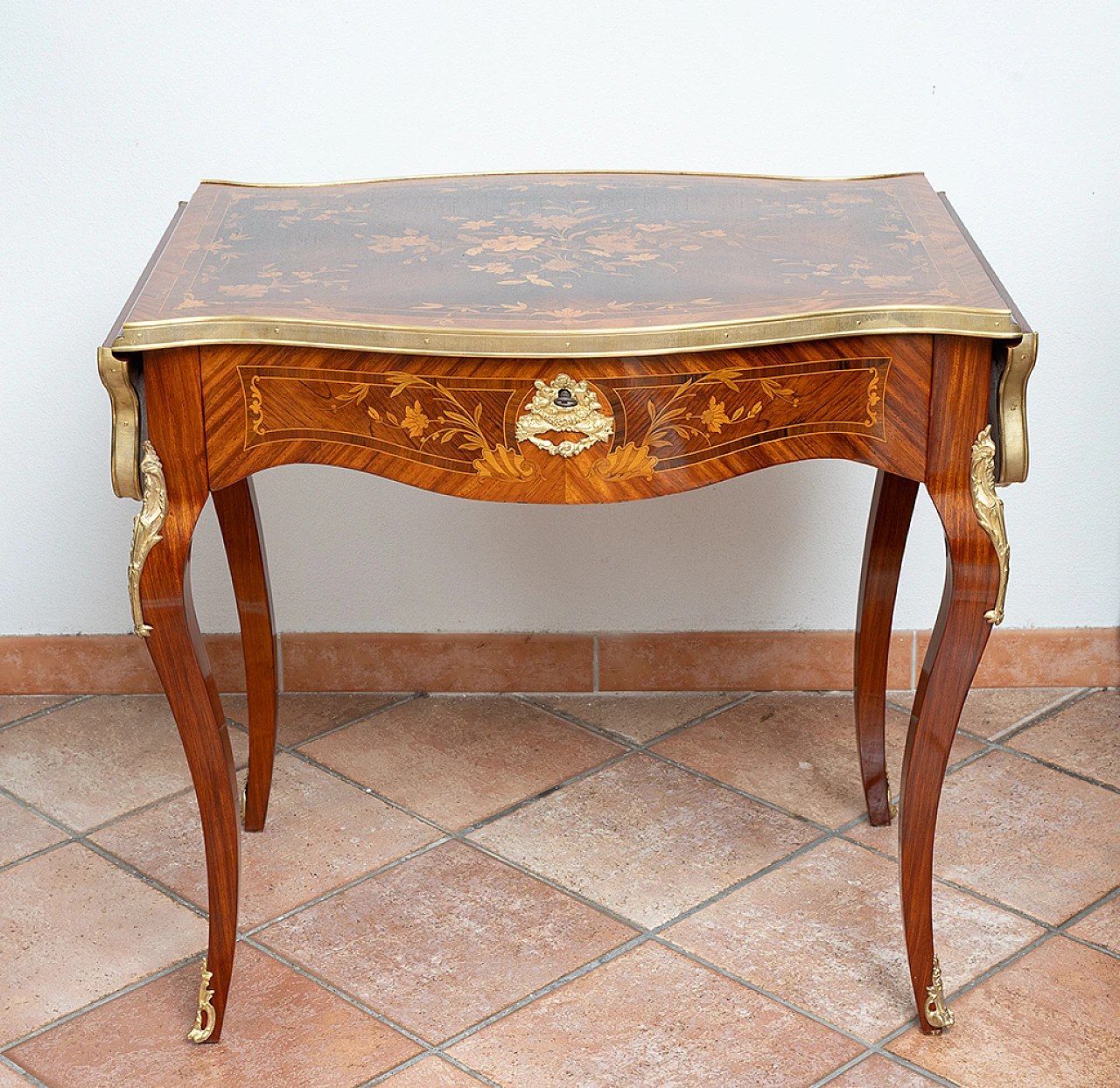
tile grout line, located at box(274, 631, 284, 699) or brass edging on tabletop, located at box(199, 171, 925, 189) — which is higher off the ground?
brass edging on tabletop, located at box(199, 171, 925, 189)

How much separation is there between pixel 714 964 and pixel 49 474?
132 cm

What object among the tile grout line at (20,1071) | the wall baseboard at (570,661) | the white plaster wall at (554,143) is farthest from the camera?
the wall baseboard at (570,661)

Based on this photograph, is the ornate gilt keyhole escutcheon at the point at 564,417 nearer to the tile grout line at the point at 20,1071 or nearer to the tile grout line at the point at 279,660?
the tile grout line at the point at 20,1071

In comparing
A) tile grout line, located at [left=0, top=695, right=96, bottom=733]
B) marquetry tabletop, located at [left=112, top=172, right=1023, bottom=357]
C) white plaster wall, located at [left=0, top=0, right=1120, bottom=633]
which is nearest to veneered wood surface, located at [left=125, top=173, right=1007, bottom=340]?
marquetry tabletop, located at [left=112, top=172, right=1023, bottom=357]

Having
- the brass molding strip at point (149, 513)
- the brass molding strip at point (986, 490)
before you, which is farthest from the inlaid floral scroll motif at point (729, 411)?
the brass molding strip at point (149, 513)

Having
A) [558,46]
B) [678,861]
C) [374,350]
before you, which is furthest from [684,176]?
[678,861]

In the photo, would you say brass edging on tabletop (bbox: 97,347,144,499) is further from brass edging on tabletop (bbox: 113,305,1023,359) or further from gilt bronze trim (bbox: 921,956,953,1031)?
gilt bronze trim (bbox: 921,956,953,1031)

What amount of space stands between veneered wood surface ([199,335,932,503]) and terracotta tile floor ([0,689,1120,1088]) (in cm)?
64

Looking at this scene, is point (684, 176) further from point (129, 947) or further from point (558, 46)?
point (129, 947)

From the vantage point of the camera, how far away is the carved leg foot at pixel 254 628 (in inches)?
75.7

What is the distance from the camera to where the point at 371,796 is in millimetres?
2137

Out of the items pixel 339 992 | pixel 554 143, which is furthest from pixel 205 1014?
pixel 554 143

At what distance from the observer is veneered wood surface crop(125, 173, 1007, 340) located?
1.41 metres

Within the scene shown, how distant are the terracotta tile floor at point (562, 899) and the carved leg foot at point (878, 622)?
0.24 feet
